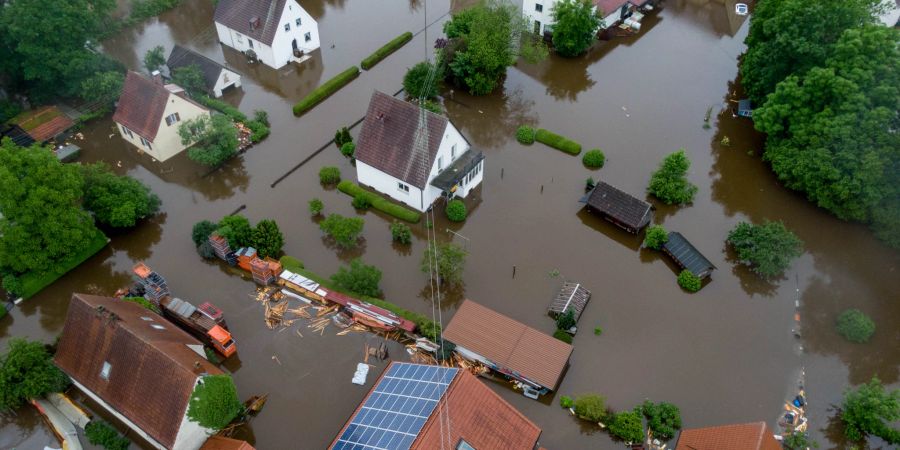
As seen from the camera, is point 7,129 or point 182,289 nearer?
point 182,289

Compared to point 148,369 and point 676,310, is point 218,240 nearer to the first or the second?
point 148,369

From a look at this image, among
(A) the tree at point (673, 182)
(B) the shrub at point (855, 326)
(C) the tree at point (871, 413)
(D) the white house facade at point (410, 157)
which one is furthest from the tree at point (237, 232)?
(B) the shrub at point (855, 326)

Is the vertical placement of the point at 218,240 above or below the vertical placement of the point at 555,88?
below

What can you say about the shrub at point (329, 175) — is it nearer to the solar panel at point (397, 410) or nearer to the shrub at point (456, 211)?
the shrub at point (456, 211)

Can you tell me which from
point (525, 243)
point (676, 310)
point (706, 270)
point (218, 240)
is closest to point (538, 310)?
point (525, 243)

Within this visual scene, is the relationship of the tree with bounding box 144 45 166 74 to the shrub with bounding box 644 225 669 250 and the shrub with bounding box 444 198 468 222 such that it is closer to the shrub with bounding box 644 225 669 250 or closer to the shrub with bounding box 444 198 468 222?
the shrub with bounding box 444 198 468 222

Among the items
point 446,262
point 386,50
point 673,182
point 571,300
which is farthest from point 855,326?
point 386,50
